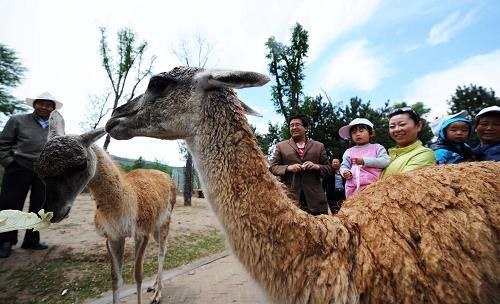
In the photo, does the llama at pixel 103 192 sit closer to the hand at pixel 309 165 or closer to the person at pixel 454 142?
the hand at pixel 309 165

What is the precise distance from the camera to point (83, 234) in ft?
21.1

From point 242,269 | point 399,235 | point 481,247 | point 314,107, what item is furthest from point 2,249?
point 314,107

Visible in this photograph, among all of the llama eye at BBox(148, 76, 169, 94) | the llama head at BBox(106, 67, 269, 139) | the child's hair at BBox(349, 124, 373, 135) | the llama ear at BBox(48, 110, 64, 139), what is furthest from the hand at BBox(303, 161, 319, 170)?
the llama ear at BBox(48, 110, 64, 139)

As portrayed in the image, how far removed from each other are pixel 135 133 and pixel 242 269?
1.45m

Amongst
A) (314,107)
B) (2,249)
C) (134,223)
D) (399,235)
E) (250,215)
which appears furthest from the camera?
(314,107)

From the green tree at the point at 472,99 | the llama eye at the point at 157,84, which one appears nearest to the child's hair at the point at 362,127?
the llama eye at the point at 157,84

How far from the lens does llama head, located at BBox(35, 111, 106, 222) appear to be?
295 centimetres

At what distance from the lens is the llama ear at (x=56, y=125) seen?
341 cm

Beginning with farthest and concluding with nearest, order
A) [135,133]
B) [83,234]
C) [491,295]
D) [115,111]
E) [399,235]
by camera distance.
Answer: [83,234], [115,111], [135,133], [399,235], [491,295]

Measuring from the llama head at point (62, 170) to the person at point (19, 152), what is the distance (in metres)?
2.00

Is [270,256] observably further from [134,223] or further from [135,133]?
[134,223]

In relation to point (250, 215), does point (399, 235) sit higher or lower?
lower

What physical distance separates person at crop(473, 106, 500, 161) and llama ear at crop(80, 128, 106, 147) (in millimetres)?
4341

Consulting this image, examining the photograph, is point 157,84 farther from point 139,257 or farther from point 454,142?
point 454,142
